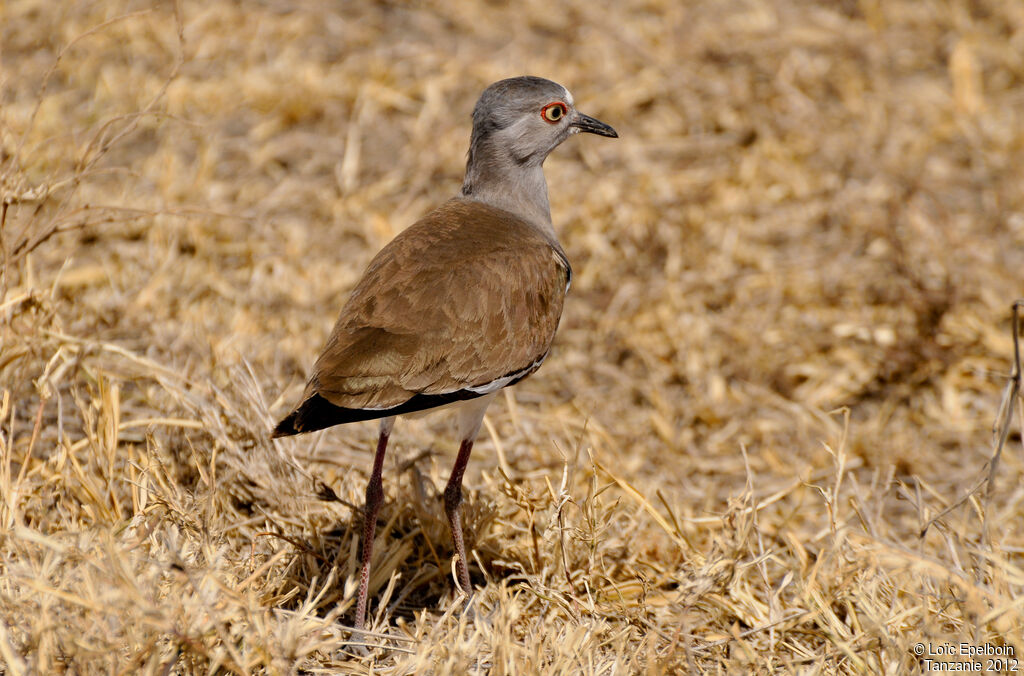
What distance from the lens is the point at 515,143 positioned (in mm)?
4453

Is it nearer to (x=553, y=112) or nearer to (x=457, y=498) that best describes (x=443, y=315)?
(x=457, y=498)

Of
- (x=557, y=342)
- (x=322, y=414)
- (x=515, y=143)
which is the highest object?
(x=515, y=143)

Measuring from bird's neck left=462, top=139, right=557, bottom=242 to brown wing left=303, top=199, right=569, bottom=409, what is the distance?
12.0 inches

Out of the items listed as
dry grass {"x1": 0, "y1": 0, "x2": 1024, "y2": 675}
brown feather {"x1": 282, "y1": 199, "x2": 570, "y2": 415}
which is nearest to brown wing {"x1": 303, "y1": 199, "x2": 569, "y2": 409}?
brown feather {"x1": 282, "y1": 199, "x2": 570, "y2": 415}

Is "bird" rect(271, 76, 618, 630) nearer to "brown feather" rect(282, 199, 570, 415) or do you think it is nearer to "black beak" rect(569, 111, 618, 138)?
"brown feather" rect(282, 199, 570, 415)

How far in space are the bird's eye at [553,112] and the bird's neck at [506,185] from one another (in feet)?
0.63

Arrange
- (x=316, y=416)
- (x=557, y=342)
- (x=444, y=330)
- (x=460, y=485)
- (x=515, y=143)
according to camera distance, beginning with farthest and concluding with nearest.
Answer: (x=557, y=342) < (x=515, y=143) < (x=460, y=485) < (x=444, y=330) < (x=316, y=416)

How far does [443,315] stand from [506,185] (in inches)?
40.4

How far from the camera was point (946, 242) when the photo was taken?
6023 millimetres

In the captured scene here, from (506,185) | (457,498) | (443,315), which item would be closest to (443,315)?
(443,315)

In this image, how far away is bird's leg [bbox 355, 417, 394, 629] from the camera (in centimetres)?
362

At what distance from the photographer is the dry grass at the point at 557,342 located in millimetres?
3314

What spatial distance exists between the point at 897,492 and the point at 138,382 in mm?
3407

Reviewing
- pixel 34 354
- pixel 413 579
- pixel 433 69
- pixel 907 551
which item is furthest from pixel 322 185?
pixel 907 551
